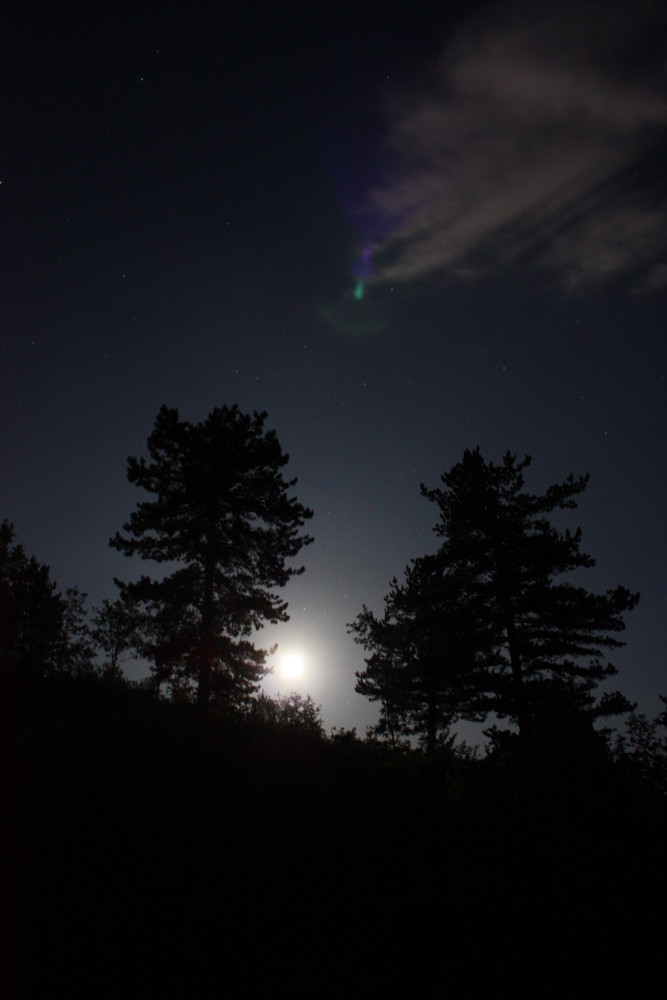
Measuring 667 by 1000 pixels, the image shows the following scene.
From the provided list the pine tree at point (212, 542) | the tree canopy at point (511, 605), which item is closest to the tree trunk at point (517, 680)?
the tree canopy at point (511, 605)

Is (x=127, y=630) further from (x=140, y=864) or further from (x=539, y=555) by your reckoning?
(x=140, y=864)

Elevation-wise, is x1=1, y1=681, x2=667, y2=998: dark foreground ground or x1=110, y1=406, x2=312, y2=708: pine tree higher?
x1=110, y1=406, x2=312, y2=708: pine tree

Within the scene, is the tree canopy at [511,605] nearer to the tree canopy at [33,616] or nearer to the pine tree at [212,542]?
the pine tree at [212,542]

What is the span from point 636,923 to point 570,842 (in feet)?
6.57

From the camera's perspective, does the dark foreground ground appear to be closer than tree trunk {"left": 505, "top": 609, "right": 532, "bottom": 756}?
Yes

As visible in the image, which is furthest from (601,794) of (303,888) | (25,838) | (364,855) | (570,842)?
(25,838)

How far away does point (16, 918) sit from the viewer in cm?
562

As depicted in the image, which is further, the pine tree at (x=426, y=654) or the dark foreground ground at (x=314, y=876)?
the pine tree at (x=426, y=654)

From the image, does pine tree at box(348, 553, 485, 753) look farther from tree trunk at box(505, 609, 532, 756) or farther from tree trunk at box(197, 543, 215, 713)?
tree trunk at box(197, 543, 215, 713)

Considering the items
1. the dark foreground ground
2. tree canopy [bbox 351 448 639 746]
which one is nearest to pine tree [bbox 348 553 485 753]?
tree canopy [bbox 351 448 639 746]

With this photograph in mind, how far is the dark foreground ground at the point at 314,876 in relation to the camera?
17.9 feet

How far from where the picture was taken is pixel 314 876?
7270 millimetres

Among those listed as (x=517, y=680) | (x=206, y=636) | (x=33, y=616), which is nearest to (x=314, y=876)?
(x=206, y=636)

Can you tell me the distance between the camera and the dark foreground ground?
546cm
